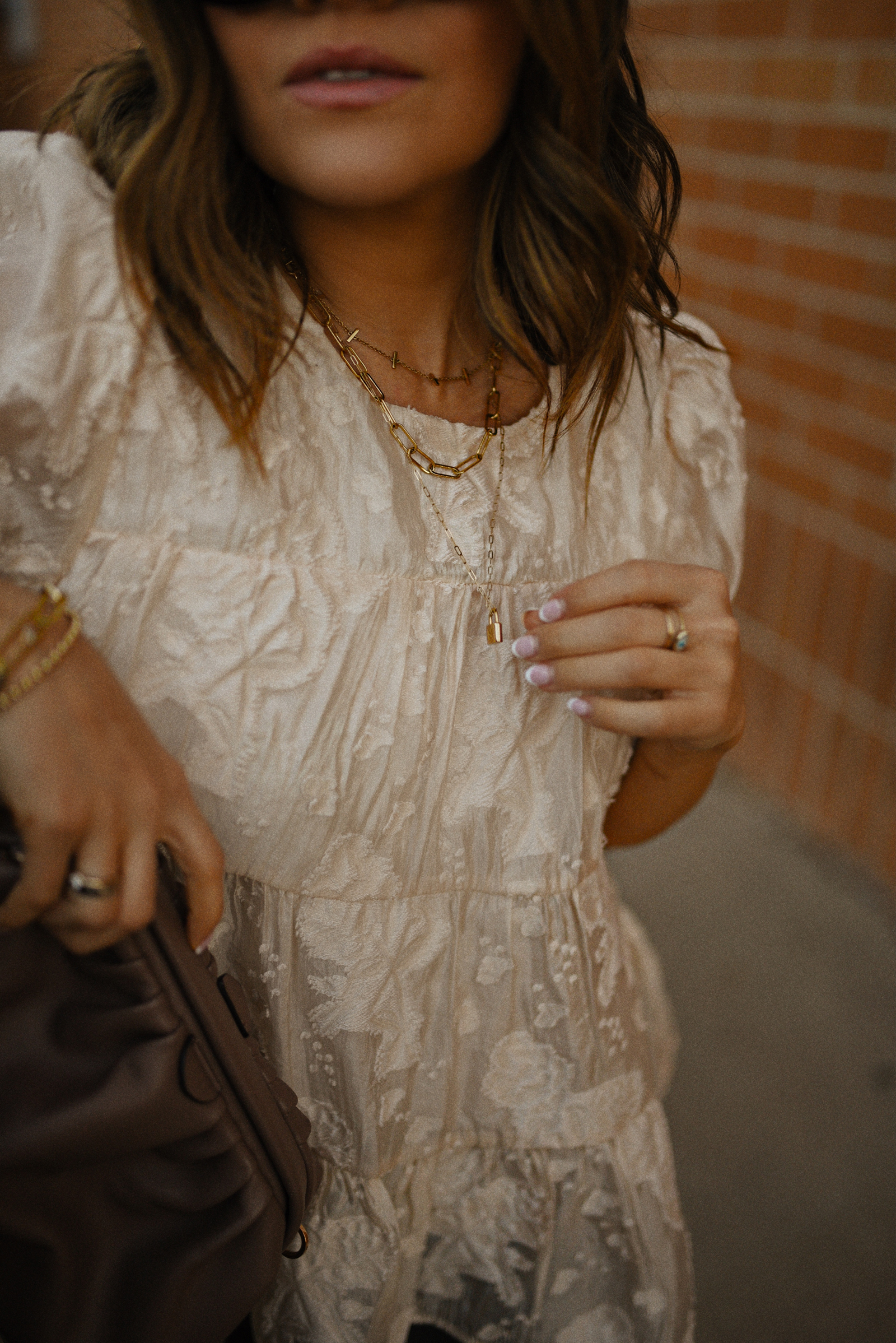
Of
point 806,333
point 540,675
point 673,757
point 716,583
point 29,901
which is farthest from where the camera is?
point 806,333

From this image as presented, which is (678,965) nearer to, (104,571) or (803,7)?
(104,571)

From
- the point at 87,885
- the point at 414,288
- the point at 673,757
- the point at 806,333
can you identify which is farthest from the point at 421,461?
the point at 806,333

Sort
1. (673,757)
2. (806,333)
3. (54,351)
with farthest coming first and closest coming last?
(806,333), (673,757), (54,351)

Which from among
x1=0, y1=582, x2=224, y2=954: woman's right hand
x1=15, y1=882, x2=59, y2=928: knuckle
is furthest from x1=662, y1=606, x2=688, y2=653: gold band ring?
x1=15, y1=882, x2=59, y2=928: knuckle

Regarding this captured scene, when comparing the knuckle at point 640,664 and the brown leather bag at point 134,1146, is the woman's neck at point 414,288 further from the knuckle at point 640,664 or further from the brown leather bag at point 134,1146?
the brown leather bag at point 134,1146

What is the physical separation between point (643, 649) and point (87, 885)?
521 mm

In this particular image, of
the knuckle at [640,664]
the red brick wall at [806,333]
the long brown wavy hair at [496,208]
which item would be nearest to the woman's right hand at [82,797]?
the long brown wavy hair at [496,208]

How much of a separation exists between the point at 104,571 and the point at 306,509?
18 centimetres

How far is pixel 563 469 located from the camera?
1111 millimetres

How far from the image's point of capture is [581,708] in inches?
38.6

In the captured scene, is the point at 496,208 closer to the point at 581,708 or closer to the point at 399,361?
the point at 399,361

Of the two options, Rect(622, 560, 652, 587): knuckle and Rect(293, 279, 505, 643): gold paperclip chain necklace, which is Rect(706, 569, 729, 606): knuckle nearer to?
Rect(622, 560, 652, 587): knuckle

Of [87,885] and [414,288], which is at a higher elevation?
[414,288]

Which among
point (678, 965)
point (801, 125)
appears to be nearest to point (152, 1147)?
point (678, 965)
